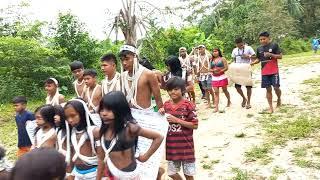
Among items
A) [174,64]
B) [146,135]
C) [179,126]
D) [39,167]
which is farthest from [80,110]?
[174,64]

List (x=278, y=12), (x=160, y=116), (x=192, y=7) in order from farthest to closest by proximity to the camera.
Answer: (x=192, y=7) → (x=278, y=12) → (x=160, y=116)

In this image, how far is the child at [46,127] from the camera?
389 centimetres

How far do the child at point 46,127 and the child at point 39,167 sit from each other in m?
2.19

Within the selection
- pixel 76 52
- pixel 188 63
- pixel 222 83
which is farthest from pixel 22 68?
pixel 222 83

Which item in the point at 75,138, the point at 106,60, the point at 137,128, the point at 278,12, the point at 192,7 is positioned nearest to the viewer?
the point at 137,128

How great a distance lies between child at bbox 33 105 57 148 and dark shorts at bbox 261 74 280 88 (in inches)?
195

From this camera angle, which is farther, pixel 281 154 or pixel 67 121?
pixel 281 154

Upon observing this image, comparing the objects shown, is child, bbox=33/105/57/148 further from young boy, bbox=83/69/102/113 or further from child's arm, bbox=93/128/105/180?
young boy, bbox=83/69/102/113

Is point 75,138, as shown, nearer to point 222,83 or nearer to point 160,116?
point 160,116

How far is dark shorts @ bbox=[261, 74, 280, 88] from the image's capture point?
7.85 metres

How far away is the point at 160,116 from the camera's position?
4109 mm

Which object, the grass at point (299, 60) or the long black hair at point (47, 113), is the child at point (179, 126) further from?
the grass at point (299, 60)

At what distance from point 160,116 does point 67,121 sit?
3.07 feet

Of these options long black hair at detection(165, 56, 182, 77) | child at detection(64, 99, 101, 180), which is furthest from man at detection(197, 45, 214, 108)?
child at detection(64, 99, 101, 180)
